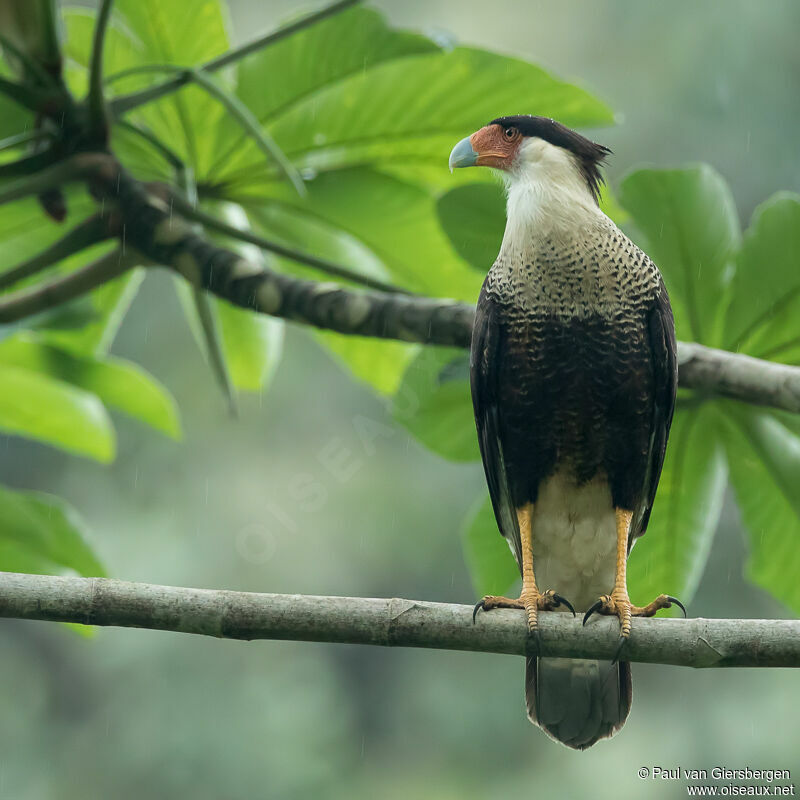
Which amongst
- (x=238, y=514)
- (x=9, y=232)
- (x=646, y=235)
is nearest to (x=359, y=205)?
(x=646, y=235)

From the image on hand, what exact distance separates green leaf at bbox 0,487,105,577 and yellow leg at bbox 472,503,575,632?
1.07m

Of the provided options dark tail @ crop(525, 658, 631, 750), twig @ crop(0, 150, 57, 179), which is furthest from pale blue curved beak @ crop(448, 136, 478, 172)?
dark tail @ crop(525, 658, 631, 750)

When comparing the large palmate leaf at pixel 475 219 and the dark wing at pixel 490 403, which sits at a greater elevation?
the large palmate leaf at pixel 475 219

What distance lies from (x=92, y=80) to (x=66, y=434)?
107cm

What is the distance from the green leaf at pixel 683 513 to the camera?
2.48m

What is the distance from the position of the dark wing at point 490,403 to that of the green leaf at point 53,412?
1.14 metres

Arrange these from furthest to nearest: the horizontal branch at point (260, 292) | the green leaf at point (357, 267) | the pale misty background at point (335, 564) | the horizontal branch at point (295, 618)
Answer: the pale misty background at point (335, 564), the green leaf at point (357, 267), the horizontal branch at point (260, 292), the horizontal branch at point (295, 618)

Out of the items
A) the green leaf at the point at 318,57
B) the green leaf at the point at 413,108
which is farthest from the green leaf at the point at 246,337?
the green leaf at the point at 318,57

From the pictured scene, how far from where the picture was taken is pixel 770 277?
230 cm

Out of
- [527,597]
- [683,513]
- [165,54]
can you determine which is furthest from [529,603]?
[165,54]

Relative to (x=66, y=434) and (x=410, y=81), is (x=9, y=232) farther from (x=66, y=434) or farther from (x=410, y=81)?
(x=410, y=81)

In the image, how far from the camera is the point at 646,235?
7.82ft

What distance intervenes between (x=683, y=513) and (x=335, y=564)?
8097 millimetres

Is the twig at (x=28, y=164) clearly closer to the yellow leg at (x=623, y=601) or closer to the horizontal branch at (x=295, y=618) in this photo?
the horizontal branch at (x=295, y=618)
